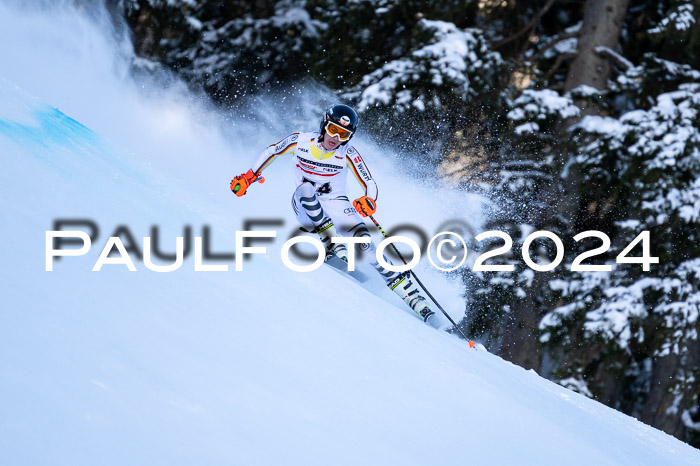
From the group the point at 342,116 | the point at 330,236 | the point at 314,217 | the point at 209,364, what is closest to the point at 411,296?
the point at 330,236

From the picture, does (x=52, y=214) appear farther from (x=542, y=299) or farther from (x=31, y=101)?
(x=542, y=299)

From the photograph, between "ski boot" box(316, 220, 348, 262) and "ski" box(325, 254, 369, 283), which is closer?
"ski boot" box(316, 220, 348, 262)

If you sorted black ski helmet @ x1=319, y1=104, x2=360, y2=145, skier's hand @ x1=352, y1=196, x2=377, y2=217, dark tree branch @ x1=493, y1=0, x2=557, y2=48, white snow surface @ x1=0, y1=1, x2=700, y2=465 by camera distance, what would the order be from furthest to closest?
dark tree branch @ x1=493, y1=0, x2=557, y2=48, skier's hand @ x1=352, y1=196, x2=377, y2=217, black ski helmet @ x1=319, y1=104, x2=360, y2=145, white snow surface @ x1=0, y1=1, x2=700, y2=465

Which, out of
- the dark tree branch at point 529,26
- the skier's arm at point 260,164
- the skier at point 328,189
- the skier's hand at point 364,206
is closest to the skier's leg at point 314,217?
the skier at point 328,189

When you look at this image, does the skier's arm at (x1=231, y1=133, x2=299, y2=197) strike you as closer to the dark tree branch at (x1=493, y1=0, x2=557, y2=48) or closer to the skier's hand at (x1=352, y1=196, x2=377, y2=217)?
the skier's hand at (x1=352, y1=196, x2=377, y2=217)

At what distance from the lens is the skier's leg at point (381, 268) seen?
6289 millimetres

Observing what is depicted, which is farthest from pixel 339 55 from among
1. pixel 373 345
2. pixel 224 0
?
pixel 373 345

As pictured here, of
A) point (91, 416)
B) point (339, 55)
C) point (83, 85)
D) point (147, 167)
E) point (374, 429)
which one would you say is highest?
point (339, 55)

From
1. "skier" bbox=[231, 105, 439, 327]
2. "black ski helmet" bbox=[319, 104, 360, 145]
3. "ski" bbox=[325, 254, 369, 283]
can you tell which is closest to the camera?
"black ski helmet" bbox=[319, 104, 360, 145]

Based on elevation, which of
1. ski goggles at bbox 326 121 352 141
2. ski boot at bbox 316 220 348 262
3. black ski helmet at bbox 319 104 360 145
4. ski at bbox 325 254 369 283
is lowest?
ski at bbox 325 254 369 283

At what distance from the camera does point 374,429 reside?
2770 millimetres

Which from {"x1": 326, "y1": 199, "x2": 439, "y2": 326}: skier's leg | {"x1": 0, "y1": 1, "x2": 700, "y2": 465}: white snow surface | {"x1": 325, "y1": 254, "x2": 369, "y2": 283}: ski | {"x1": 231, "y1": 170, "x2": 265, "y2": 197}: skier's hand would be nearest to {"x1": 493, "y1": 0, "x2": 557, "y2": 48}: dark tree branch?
{"x1": 325, "y1": 254, "x2": 369, "y2": 283}: ski

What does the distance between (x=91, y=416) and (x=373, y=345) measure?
6.72ft

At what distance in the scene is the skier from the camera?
620 centimetres
